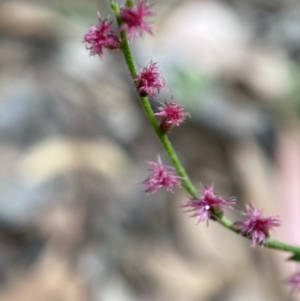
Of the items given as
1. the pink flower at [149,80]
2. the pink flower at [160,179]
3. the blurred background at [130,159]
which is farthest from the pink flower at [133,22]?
the blurred background at [130,159]

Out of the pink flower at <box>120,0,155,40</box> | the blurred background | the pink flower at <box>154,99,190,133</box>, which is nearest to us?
the pink flower at <box>120,0,155,40</box>

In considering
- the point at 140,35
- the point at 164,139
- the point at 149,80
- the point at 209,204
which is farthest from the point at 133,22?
the point at 209,204

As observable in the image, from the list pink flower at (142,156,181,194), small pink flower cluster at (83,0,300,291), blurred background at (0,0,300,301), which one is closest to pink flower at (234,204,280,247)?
small pink flower cluster at (83,0,300,291)

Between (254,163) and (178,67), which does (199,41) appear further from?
(254,163)

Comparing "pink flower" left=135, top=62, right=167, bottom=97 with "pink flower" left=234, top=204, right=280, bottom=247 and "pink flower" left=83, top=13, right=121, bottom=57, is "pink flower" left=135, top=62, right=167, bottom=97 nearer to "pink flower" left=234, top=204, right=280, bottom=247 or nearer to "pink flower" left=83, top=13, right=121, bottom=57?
"pink flower" left=83, top=13, right=121, bottom=57

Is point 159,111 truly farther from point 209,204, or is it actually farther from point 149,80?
point 209,204

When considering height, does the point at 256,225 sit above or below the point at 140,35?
below
